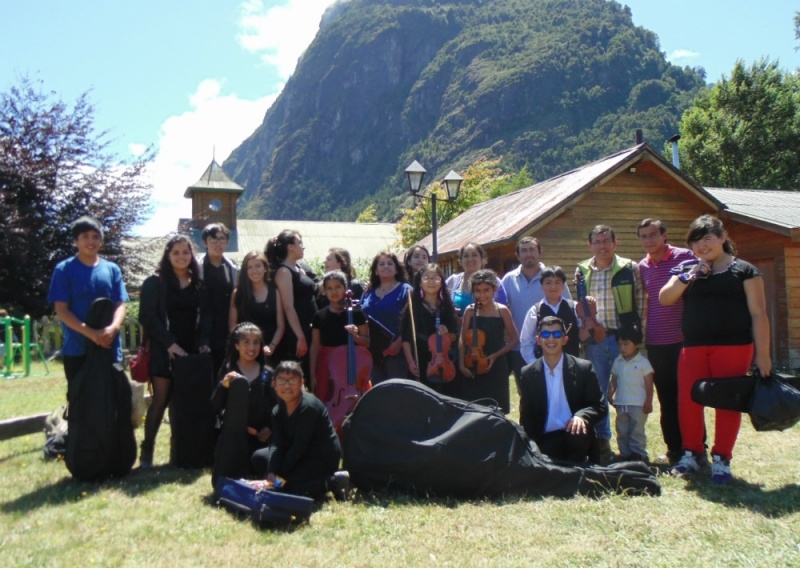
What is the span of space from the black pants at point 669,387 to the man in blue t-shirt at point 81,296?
3.95m

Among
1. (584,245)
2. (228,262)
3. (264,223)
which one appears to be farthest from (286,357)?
(264,223)

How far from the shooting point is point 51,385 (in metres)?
10.7

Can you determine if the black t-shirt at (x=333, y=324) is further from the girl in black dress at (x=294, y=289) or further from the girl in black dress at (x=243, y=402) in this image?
the girl in black dress at (x=243, y=402)

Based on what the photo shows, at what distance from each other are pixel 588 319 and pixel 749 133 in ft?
88.3

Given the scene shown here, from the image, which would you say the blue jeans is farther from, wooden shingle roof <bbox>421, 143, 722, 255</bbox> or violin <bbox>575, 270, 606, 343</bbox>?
wooden shingle roof <bbox>421, 143, 722, 255</bbox>

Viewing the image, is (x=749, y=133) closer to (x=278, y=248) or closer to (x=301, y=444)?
(x=278, y=248)

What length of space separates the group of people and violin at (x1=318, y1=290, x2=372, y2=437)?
0.06 feet

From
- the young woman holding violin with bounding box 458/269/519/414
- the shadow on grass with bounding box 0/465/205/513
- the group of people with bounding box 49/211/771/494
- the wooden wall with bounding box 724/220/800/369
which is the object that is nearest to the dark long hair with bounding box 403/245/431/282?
the group of people with bounding box 49/211/771/494

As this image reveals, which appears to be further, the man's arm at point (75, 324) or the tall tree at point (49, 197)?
the tall tree at point (49, 197)

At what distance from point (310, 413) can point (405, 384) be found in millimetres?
648

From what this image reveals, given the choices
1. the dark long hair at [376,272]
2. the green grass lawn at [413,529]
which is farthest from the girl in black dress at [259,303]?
the green grass lawn at [413,529]

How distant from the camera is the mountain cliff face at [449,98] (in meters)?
97.5

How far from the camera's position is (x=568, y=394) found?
191 inches

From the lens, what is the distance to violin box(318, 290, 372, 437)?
5316 mm
